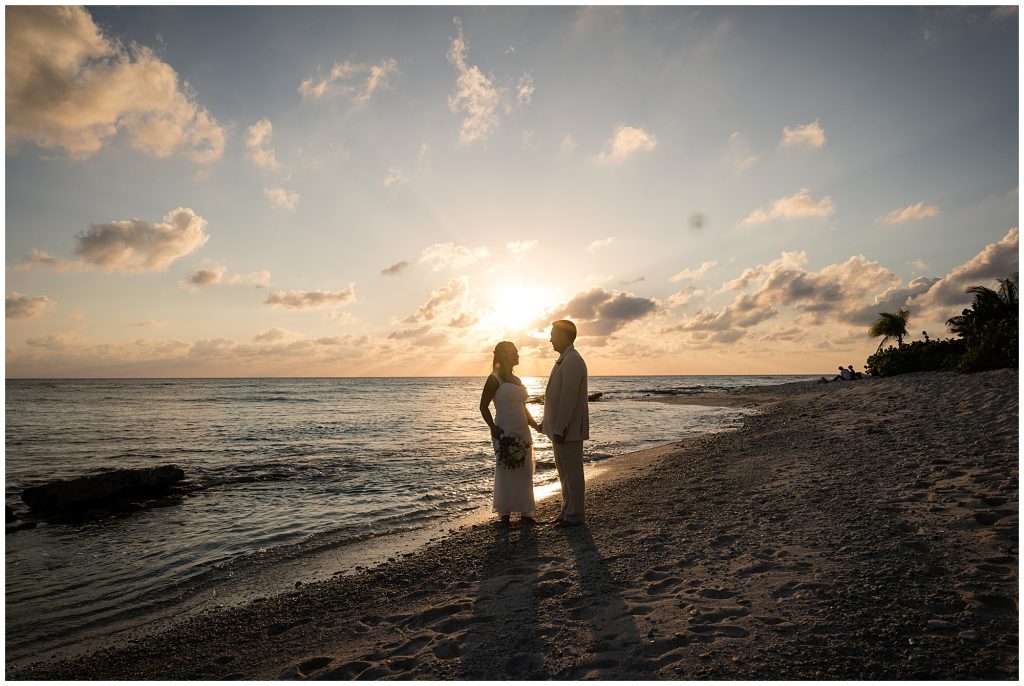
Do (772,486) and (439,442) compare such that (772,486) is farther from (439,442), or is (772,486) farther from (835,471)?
(439,442)

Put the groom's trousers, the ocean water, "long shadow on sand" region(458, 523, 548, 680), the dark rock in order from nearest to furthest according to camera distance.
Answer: "long shadow on sand" region(458, 523, 548, 680)
the ocean water
the groom's trousers
the dark rock

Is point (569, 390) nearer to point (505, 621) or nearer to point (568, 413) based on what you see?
point (568, 413)

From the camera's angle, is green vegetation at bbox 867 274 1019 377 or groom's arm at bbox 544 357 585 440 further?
green vegetation at bbox 867 274 1019 377

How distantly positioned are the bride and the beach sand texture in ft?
1.69

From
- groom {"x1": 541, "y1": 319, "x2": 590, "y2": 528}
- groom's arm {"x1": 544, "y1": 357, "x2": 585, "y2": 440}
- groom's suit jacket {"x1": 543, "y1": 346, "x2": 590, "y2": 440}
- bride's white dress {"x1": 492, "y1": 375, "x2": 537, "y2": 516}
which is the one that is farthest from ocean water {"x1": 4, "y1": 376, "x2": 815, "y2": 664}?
groom's arm {"x1": 544, "y1": 357, "x2": 585, "y2": 440}

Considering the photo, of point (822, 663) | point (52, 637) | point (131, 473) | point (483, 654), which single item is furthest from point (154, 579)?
point (822, 663)

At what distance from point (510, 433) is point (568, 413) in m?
1.03

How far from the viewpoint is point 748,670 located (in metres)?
3.43

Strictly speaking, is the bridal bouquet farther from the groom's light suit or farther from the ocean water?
the ocean water

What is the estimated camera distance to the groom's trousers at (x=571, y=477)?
7.67m

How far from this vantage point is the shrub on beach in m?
34.8

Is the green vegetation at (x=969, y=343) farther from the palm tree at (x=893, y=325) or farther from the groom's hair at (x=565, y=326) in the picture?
the groom's hair at (x=565, y=326)

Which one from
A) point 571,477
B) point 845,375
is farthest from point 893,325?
point 571,477

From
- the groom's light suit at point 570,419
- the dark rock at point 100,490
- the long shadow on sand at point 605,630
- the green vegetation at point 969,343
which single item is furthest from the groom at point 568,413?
the green vegetation at point 969,343
